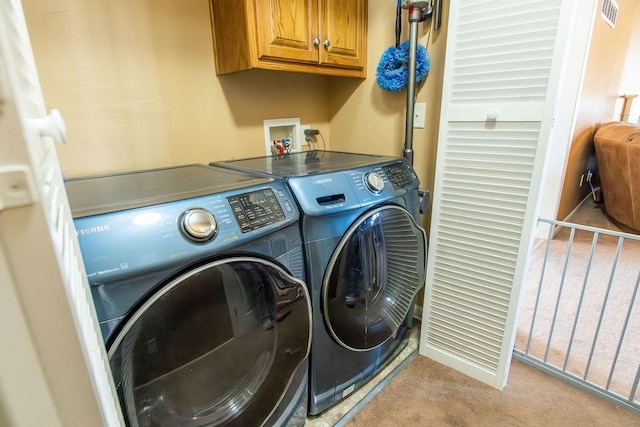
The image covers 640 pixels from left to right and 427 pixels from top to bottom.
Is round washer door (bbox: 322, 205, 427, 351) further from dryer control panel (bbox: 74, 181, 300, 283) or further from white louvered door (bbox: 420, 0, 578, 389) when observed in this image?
A: dryer control panel (bbox: 74, 181, 300, 283)

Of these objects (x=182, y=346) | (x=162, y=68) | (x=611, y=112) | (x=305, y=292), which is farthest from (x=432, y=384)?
(x=611, y=112)

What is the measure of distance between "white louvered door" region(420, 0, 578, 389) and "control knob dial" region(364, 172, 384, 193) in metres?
0.37

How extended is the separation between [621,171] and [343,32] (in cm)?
315

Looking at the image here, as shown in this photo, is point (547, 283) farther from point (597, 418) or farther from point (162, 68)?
point (162, 68)

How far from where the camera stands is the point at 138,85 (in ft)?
4.26

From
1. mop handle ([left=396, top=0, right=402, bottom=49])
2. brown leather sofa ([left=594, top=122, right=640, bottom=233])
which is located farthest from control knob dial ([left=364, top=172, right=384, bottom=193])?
brown leather sofa ([left=594, top=122, right=640, bottom=233])

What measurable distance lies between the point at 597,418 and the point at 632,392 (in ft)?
0.60

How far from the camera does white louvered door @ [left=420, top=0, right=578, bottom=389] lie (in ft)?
3.76

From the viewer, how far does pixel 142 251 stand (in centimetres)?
68

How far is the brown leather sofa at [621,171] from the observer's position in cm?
298

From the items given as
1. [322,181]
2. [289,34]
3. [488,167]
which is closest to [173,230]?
[322,181]

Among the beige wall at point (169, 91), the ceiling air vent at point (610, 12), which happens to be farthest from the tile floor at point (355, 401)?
the ceiling air vent at point (610, 12)

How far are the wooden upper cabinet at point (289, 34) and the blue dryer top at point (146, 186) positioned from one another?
51cm

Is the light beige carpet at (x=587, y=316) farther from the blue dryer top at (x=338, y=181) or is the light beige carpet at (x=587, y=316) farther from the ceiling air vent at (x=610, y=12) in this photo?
the ceiling air vent at (x=610, y=12)
